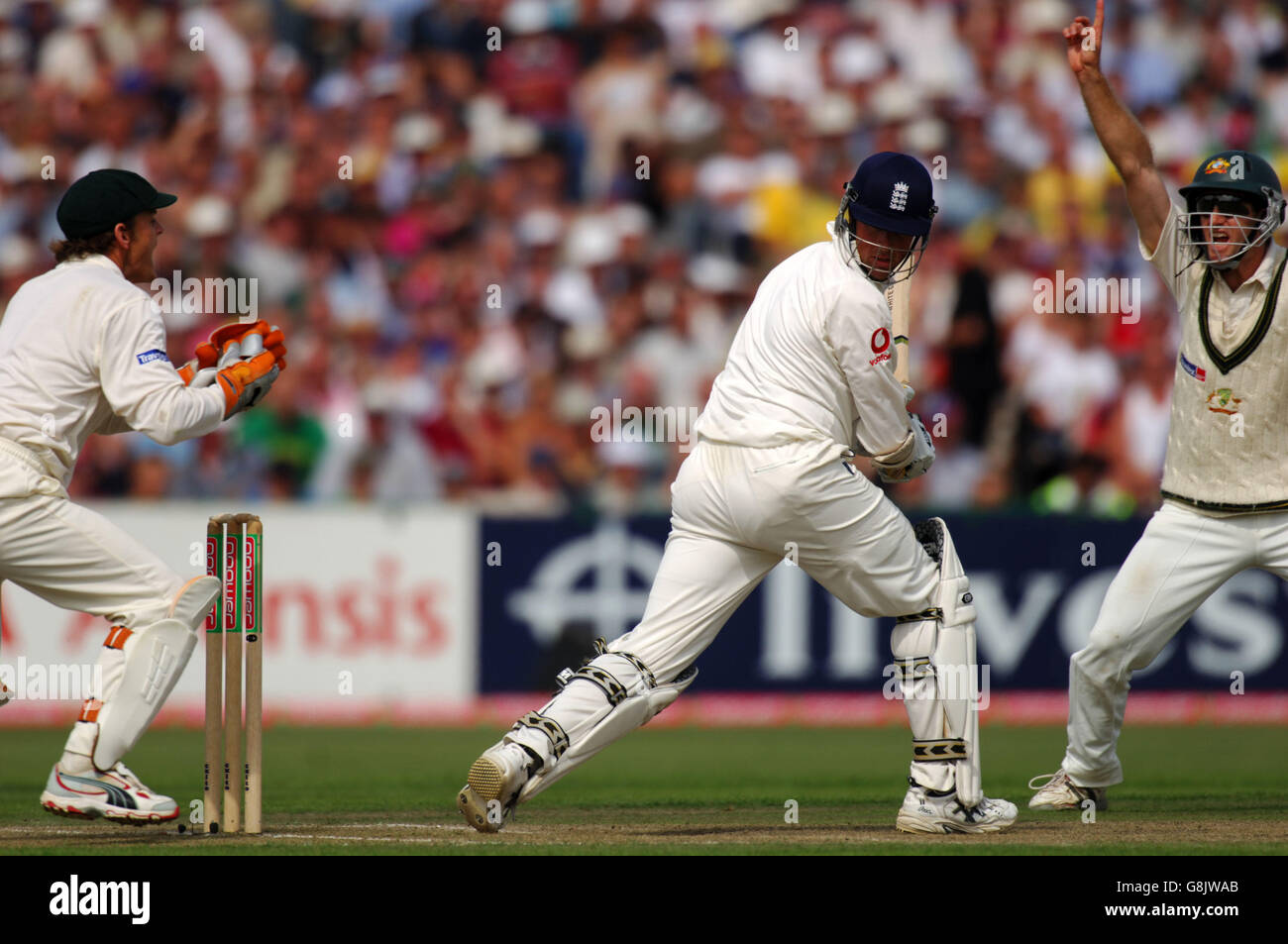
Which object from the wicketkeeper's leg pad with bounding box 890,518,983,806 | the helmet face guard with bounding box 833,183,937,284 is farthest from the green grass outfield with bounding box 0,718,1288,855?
the helmet face guard with bounding box 833,183,937,284

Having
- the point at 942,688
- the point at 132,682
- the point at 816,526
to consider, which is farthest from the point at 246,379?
the point at 942,688

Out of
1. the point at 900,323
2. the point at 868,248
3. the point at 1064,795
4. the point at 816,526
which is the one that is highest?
the point at 868,248

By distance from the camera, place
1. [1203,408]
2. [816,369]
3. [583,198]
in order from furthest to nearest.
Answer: [583,198], [1203,408], [816,369]

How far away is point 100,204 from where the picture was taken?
629 centimetres

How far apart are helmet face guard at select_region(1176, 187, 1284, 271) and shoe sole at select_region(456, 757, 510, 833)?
347cm

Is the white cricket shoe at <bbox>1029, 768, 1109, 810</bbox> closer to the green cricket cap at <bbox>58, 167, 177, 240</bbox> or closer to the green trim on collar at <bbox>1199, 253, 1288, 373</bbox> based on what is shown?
the green trim on collar at <bbox>1199, 253, 1288, 373</bbox>

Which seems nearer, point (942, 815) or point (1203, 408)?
point (942, 815)

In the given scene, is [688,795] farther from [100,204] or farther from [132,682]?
[100,204]

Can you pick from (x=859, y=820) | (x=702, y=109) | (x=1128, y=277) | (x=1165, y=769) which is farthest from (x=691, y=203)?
(x=859, y=820)

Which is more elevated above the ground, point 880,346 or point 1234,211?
point 1234,211

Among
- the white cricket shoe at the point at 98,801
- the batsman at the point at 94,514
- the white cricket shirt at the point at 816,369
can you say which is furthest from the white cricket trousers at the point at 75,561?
the white cricket shirt at the point at 816,369

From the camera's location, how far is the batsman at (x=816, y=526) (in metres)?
6.13

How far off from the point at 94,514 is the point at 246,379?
72cm

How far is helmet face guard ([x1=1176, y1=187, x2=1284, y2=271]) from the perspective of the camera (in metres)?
6.88
